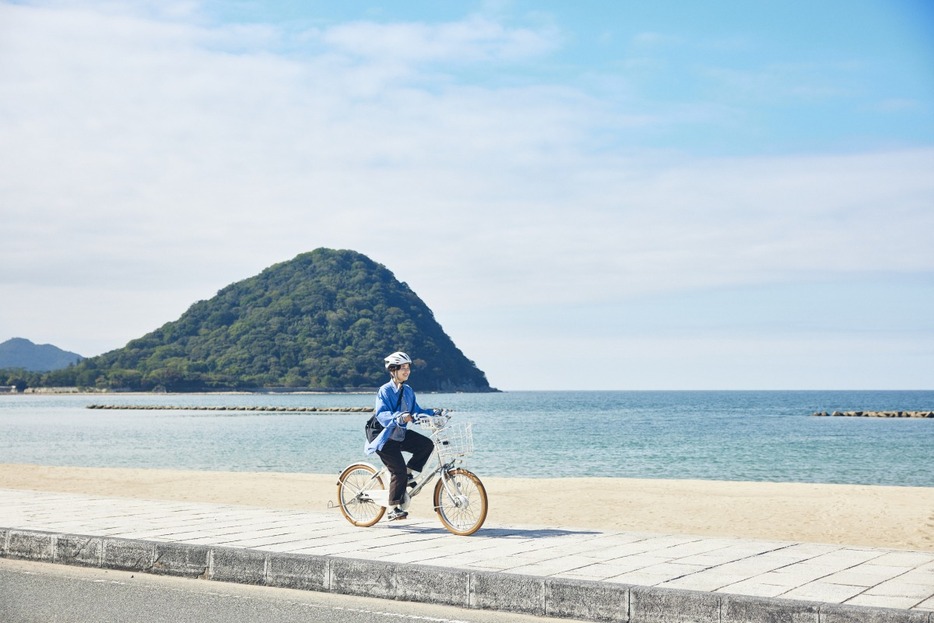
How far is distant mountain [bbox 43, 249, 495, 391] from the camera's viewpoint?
159000 millimetres

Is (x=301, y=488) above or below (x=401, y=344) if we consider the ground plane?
below

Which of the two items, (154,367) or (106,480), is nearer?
(106,480)

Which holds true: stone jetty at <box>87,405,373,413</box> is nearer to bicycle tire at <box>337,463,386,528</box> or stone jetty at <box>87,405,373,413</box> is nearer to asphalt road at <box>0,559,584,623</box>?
bicycle tire at <box>337,463,386,528</box>

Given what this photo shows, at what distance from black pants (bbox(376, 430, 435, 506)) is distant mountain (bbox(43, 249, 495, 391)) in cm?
14800

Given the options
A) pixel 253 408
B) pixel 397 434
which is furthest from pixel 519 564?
Answer: pixel 253 408

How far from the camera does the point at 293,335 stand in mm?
160625

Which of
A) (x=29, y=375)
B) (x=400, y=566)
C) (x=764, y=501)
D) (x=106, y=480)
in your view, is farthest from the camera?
(x=29, y=375)

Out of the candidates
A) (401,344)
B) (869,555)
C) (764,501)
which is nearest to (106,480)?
(764,501)

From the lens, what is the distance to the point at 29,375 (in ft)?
600

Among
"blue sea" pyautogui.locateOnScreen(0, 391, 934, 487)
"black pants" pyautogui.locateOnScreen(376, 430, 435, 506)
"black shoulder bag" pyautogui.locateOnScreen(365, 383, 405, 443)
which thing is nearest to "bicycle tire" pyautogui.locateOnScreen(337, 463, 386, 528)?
"black pants" pyautogui.locateOnScreen(376, 430, 435, 506)

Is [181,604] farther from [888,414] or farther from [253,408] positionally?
[253,408]

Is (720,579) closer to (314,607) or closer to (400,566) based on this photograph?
(400,566)

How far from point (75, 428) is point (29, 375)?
132518 mm

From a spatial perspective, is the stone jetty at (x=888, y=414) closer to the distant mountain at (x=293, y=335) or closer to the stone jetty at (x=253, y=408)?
the stone jetty at (x=253, y=408)
